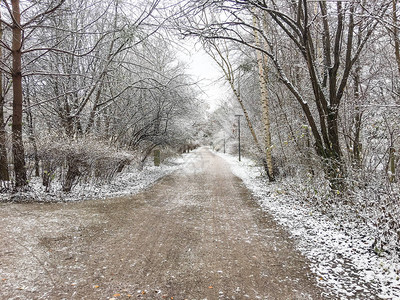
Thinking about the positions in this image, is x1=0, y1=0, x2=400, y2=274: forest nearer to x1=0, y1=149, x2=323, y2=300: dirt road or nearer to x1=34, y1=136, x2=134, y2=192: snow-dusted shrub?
x1=34, y1=136, x2=134, y2=192: snow-dusted shrub

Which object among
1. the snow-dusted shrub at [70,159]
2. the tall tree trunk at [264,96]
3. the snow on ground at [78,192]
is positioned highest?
the tall tree trunk at [264,96]

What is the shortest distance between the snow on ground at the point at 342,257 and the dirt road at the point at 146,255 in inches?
9.3

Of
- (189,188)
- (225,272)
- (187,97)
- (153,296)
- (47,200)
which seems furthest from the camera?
(187,97)

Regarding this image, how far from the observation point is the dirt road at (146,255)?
2.79 m

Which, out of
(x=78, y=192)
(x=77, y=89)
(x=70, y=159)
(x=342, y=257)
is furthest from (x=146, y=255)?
(x=77, y=89)

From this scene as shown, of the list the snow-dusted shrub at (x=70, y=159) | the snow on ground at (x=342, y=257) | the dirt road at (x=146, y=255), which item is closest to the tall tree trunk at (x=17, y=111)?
the snow-dusted shrub at (x=70, y=159)

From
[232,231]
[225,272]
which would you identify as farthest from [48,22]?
[225,272]

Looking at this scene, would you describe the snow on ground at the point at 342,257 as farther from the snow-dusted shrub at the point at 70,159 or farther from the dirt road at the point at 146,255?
the snow-dusted shrub at the point at 70,159

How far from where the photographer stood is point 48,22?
885cm

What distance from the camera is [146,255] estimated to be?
3676 mm

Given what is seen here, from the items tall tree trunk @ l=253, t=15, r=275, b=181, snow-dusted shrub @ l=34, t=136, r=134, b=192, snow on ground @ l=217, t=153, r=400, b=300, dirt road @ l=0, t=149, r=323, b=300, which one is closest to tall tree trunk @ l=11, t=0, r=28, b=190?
snow-dusted shrub @ l=34, t=136, r=134, b=192

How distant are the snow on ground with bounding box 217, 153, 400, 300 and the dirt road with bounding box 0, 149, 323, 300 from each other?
0.78 ft

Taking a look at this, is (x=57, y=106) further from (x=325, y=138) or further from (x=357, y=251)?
(x=357, y=251)

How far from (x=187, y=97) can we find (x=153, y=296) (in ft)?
30.9
